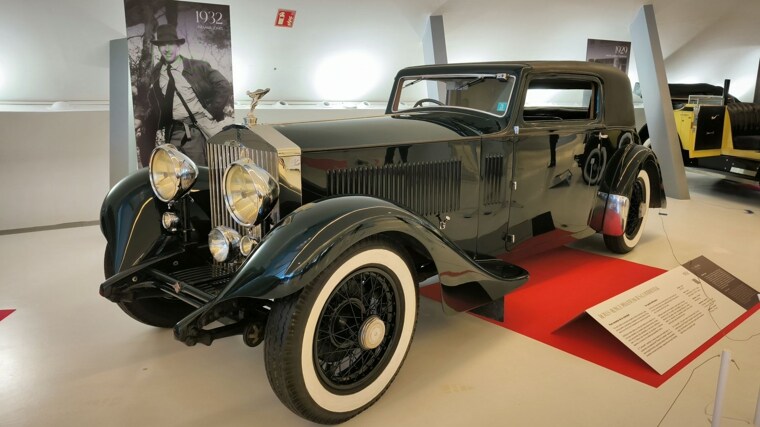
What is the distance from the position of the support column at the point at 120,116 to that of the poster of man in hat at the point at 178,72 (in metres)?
0.33

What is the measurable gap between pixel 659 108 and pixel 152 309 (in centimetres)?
630

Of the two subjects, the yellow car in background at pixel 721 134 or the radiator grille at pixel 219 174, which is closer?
the radiator grille at pixel 219 174

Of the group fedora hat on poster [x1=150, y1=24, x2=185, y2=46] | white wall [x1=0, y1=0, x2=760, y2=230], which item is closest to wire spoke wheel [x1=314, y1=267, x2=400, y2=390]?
fedora hat on poster [x1=150, y1=24, x2=185, y2=46]

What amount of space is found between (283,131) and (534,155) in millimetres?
1594

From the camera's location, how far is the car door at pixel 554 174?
131 inches

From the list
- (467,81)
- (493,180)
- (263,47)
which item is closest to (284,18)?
(263,47)

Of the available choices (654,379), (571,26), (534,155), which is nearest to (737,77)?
(571,26)

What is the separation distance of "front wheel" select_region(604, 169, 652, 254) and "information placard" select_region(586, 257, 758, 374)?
838 mm

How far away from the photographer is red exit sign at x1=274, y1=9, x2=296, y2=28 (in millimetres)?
5414

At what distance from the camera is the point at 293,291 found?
1862mm

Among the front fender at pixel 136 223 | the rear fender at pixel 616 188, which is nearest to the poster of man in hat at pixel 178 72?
the front fender at pixel 136 223

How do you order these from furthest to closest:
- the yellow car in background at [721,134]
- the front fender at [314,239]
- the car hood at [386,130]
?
the yellow car in background at [721,134] → the car hood at [386,130] → the front fender at [314,239]

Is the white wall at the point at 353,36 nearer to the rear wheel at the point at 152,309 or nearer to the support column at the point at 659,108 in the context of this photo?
the support column at the point at 659,108

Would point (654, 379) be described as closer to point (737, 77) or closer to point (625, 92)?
point (625, 92)
